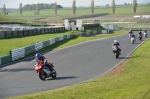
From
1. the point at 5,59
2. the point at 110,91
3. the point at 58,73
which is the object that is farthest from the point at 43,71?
the point at 5,59

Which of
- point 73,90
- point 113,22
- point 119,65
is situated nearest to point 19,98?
point 73,90

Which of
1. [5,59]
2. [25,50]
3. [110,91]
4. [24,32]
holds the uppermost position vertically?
[24,32]

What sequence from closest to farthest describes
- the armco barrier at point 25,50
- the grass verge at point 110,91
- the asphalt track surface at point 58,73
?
the grass verge at point 110,91 < the asphalt track surface at point 58,73 < the armco barrier at point 25,50

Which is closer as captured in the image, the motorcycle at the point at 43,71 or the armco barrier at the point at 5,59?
the motorcycle at the point at 43,71

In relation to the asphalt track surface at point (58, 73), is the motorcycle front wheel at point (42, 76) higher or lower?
higher

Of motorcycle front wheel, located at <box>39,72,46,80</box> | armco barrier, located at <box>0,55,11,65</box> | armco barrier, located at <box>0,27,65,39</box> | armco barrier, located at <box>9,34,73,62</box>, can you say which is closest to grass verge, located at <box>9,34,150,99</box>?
motorcycle front wheel, located at <box>39,72,46,80</box>

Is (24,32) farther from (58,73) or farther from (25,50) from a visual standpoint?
(58,73)

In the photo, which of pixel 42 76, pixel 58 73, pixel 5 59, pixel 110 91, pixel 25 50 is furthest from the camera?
pixel 25 50

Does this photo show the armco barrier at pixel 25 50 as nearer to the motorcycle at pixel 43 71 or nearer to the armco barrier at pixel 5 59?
the armco barrier at pixel 5 59

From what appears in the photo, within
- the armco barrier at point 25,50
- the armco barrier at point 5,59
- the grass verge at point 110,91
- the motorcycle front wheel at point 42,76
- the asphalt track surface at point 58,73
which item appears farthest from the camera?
the armco barrier at point 25,50

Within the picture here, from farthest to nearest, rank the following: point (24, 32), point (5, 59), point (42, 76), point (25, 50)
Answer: point (24, 32)
point (25, 50)
point (5, 59)
point (42, 76)

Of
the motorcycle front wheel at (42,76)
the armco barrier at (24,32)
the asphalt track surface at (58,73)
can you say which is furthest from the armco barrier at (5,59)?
the armco barrier at (24,32)

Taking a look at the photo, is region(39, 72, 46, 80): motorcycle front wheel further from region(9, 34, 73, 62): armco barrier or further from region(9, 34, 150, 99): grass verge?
region(9, 34, 73, 62): armco barrier

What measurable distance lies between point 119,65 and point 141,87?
10168 mm
